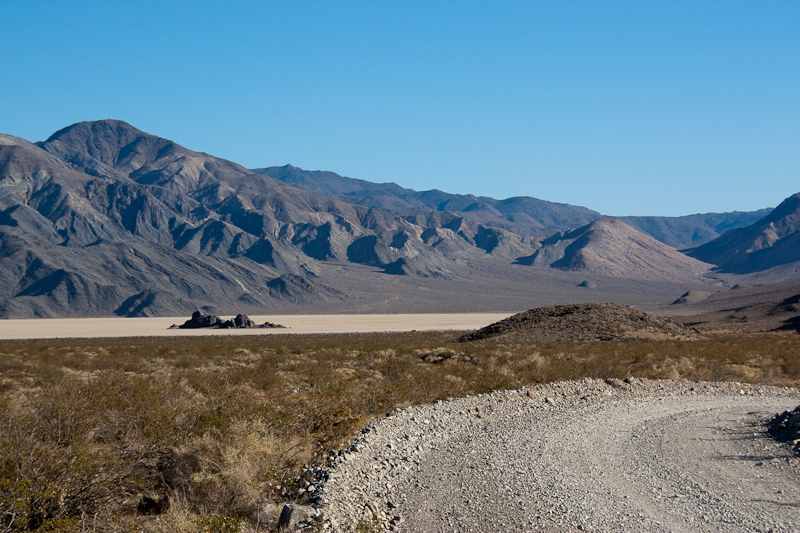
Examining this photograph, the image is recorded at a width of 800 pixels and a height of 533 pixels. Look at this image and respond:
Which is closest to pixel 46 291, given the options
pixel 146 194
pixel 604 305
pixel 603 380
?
pixel 146 194

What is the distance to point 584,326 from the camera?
38125 millimetres

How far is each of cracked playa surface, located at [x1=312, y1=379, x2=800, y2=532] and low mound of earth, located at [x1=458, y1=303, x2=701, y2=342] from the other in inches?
858

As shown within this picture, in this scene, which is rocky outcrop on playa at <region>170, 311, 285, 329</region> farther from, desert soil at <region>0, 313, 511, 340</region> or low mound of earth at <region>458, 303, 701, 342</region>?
low mound of earth at <region>458, 303, 701, 342</region>

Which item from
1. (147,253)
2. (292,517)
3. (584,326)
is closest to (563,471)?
(292,517)

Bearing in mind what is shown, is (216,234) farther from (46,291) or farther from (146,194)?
(46,291)

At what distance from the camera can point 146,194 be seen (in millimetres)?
187000

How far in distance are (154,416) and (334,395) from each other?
165 inches

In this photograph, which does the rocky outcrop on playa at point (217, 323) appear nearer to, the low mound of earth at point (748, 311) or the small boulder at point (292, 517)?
the low mound of earth at point (748, 311)

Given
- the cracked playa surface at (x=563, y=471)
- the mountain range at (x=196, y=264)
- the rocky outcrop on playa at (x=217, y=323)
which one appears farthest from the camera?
the mountain range at (x=196, y=264)

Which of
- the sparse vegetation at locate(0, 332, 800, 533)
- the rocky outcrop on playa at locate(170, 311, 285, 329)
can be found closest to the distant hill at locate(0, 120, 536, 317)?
the rocky outcrop on playa at locate(170, 311, 285, 329)

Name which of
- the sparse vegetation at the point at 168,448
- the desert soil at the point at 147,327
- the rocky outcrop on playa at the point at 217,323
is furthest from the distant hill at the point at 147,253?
the sparse vegetation at the point at 168,448

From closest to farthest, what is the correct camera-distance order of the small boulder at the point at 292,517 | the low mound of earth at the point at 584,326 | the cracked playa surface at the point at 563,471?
1. the small boulder at the point at 292,517
2. the cracked playa surface at the point at 563,471
3. the low mound of earth at the point at 584,326

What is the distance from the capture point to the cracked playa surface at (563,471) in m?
7.52

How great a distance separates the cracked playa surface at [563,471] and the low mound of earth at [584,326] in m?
21.8
